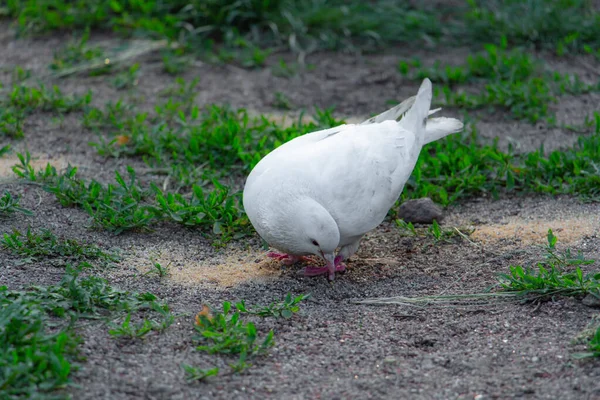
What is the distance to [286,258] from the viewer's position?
186 inches

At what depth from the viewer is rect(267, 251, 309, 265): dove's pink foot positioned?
4.70 meters

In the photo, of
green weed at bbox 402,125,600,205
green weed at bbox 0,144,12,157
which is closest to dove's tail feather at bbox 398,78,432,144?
green weed at bbox 402,125,600,205

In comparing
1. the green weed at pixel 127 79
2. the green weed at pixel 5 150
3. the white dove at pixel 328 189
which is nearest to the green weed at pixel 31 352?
the white dove at pixel 328 189

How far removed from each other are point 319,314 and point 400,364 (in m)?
0.61

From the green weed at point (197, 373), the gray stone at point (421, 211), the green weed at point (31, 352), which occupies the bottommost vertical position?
the gray stone at point (421, 211)

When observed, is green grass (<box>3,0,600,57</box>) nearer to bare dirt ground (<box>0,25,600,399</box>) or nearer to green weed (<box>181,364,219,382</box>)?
bare dirt ground (<box>0,25,600,399</box>)

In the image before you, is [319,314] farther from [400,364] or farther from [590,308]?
[590,308]

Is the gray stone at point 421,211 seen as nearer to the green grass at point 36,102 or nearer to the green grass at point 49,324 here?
the green grass at point 49,324

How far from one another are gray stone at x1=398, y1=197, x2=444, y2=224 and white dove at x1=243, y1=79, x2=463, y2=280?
454 millimetres

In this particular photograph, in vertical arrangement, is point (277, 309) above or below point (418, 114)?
below

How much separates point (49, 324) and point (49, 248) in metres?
0.97

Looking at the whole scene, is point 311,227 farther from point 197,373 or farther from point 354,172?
point 197,373

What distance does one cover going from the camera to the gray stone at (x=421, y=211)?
5125 millimetres

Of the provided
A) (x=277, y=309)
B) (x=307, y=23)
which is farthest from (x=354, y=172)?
(x=307, y=23)
